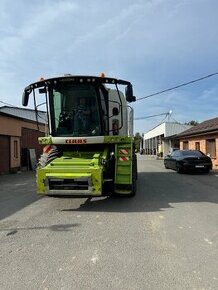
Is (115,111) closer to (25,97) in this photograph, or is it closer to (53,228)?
(25,97)

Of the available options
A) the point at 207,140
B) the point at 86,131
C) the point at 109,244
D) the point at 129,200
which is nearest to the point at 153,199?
the point at 129,200

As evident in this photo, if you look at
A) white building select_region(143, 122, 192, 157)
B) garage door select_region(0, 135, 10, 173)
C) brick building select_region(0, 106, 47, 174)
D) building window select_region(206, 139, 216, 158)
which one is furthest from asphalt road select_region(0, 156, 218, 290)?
white building select_region(143, 122, 192, 157)

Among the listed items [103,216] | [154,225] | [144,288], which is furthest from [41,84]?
[144,288]

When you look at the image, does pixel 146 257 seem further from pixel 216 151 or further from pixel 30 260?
pixel 216 151

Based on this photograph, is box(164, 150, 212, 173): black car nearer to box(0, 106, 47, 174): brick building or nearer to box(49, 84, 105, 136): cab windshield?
box(0, 106, 47, 174): brick building

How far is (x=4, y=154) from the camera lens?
74.6ft

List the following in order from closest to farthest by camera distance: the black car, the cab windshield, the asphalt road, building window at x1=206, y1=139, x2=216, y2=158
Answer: the asphalt road, the cab windshield, the black car, building window at x1=206, y1=139, x2=216, y2=158

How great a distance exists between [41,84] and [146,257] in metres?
7.05

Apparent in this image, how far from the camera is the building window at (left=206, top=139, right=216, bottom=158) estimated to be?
1090 inches

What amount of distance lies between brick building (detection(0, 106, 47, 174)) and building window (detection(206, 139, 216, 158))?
1233 cm

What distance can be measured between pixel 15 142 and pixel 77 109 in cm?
1505

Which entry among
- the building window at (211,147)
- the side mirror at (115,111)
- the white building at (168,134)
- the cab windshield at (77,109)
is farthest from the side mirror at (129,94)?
the white building at (168,134)

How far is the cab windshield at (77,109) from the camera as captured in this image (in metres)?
11.1

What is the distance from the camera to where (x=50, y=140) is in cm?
1096
